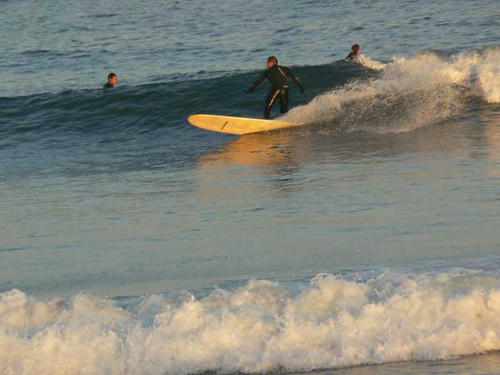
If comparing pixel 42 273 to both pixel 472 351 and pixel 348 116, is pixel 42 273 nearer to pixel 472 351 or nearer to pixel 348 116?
pixel 472 351

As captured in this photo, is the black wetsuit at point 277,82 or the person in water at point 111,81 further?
the person in water at point 111,81

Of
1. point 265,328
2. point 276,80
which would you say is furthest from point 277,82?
point 265,328

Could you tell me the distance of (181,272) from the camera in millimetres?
8062

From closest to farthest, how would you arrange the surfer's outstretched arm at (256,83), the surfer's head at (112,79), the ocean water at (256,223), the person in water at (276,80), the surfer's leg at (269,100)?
1. the ocean water at (256,223)
2. the surfer's outstretched arm at (256,83)
3. the person in water at (276,80)
4. the surfer's leg at (269,100)
5. the surfer's head at (112,79)

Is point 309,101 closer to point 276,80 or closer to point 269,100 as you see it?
point 269,100

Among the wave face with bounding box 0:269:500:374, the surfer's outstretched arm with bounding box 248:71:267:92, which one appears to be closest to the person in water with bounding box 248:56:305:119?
the surfer's outstretched arm with bounding box 248:71:267:92

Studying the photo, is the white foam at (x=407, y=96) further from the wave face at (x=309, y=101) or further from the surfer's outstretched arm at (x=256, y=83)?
the surfer's outstretched arm at (x=256, y=83)

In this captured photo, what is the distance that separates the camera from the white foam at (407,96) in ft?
57.9

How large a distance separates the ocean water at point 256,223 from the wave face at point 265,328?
0.01 meters

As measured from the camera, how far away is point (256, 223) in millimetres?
9750

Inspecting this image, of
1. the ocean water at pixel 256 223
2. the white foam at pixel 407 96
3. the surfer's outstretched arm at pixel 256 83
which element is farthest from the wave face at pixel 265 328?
the white foam at pixel 407 96

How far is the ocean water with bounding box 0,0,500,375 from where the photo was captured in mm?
6469

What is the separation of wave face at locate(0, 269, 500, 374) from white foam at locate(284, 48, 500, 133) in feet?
32.1

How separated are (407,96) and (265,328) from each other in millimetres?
13294
